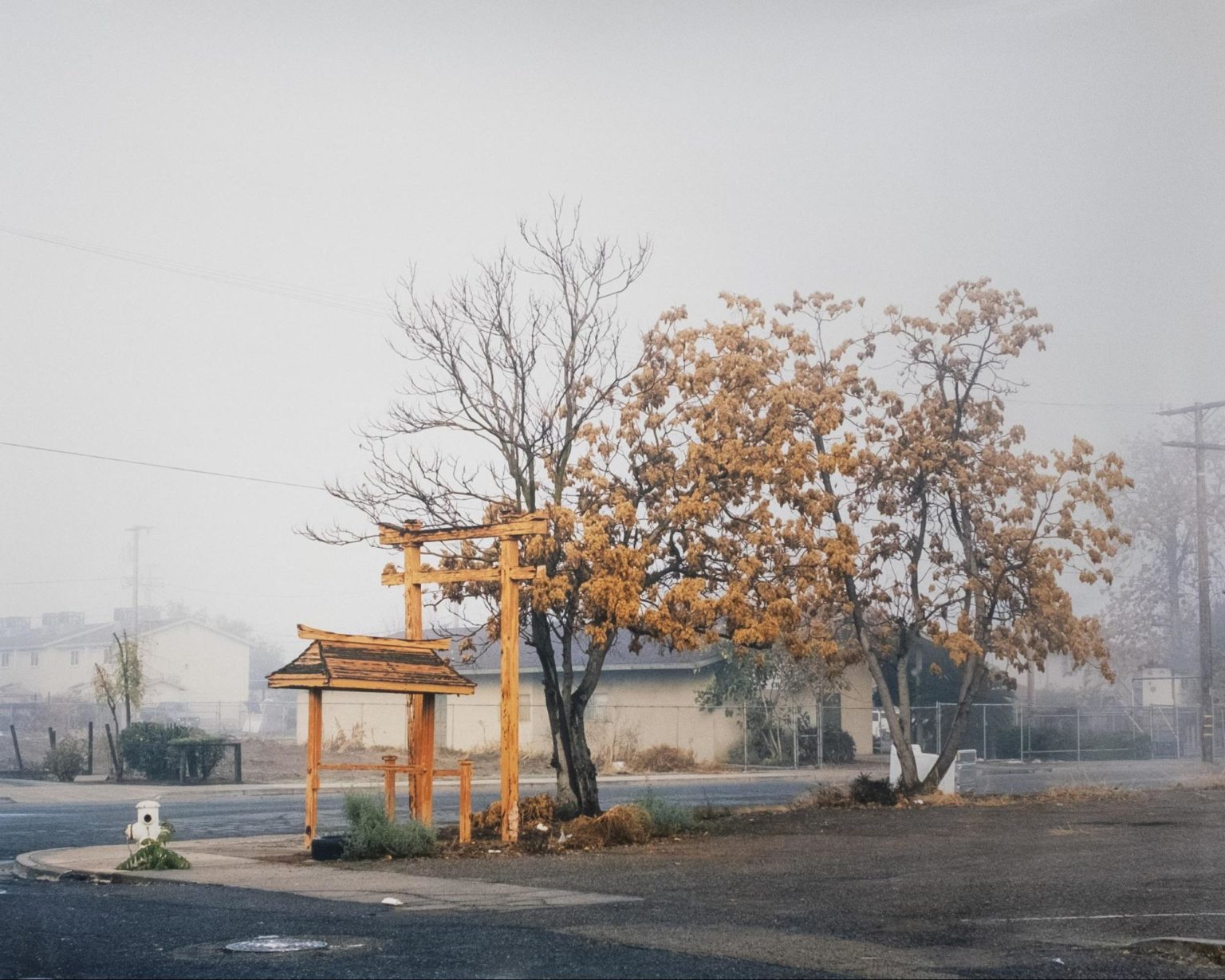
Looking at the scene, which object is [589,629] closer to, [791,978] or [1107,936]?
[1107,936]

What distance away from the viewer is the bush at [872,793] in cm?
2694

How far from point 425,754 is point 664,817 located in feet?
12.0

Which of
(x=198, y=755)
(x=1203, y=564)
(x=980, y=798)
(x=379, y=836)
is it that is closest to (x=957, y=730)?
(x=980, y=798)

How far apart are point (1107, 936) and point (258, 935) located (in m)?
6.13

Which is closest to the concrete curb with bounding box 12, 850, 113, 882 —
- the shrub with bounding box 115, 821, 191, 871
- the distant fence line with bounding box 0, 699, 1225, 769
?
the shrub with bounding box 115, 821, 191, 871

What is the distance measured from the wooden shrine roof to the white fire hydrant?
199 centimetres

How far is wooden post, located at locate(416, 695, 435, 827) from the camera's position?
18656 millimetres

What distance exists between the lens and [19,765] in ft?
141

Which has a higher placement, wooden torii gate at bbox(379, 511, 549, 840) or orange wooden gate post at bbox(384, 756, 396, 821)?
wooden torii gate at bbox(379, 511, 549, 840)

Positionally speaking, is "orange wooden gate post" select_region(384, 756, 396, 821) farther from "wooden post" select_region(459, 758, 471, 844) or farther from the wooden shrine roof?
the wooden shrine roof

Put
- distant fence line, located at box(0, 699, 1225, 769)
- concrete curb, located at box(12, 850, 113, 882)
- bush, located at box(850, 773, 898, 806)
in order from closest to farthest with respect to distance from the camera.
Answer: concrete curb, located at box(12, 850, 113, 882) < bush, located at box(850, 773, 898, 806) < distant fence line, located at box(0, 699, 1225, 769)

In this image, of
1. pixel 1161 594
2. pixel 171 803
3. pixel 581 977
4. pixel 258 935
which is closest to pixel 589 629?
pixel 258 935

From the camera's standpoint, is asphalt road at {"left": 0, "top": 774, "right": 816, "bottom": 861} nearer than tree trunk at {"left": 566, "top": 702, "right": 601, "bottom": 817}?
No

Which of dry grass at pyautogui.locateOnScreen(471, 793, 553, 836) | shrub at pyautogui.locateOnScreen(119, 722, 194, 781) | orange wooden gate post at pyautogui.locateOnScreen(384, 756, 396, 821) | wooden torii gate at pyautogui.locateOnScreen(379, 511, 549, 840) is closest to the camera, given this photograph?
orange wooden gate post at pyautogui.locateOnScreen(384, 756, 396, 821)
